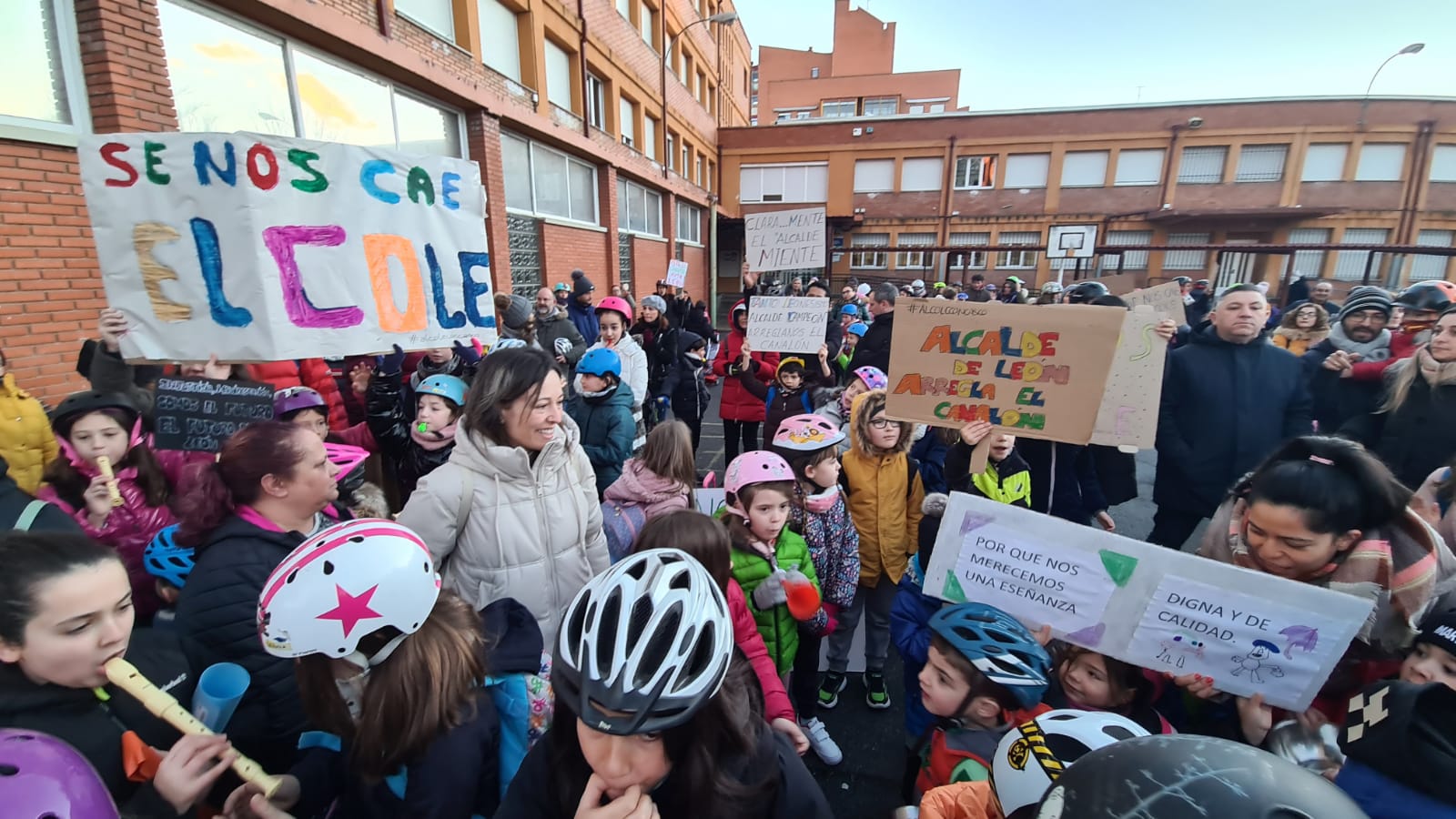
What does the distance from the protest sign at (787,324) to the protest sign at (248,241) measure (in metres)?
3.22

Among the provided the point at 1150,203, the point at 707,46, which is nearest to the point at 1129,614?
the point at 707,46

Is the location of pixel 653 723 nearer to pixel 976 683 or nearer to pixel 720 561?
pixel 720 561

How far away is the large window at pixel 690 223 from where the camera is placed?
22.1m

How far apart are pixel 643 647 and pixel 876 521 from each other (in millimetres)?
2164

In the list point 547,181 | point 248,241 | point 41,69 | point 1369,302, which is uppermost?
point 547,181

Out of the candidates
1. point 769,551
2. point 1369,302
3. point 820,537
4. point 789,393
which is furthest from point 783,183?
point 769,551

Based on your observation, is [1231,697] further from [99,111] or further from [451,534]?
[99,111]

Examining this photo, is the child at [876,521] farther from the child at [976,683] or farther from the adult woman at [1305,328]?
the adult woman at [1305,328]

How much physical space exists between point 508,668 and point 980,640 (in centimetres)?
137

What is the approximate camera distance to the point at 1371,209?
2403 centimetres

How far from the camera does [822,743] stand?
271 cm

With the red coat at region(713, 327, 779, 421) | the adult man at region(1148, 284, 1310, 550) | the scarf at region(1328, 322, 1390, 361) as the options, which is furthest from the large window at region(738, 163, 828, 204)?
the adult man at region(1148, 284, 1310, 550)

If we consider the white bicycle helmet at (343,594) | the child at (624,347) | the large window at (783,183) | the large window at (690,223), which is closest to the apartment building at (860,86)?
the large window at (783,183)

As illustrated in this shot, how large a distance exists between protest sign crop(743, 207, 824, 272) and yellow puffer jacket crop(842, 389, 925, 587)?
14.4ft
